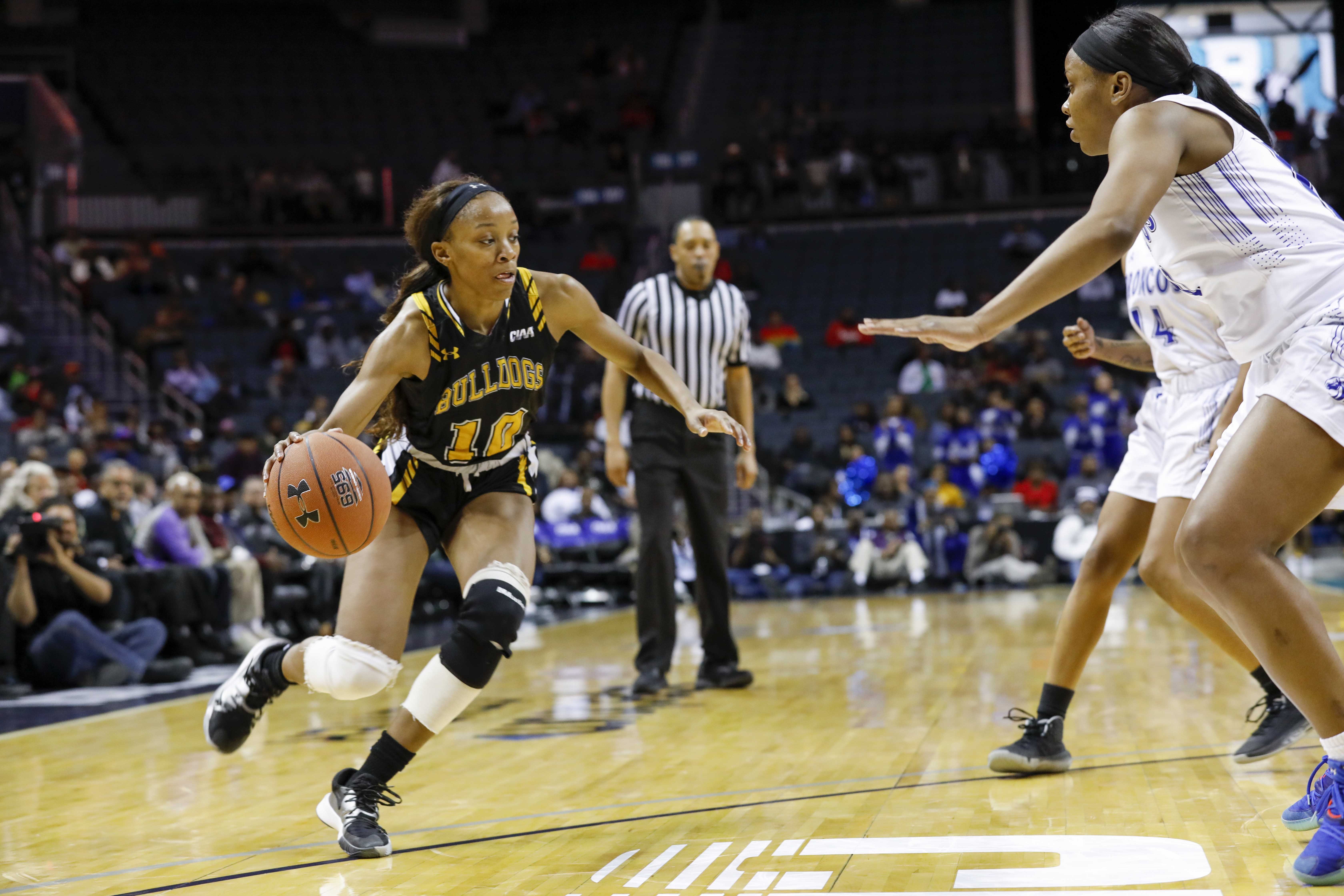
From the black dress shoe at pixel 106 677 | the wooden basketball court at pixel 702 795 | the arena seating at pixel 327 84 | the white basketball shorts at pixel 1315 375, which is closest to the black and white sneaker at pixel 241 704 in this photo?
the wooden basketball court at pixel 702 795

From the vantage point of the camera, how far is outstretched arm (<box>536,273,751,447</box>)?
350 cm

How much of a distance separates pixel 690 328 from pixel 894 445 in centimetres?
822

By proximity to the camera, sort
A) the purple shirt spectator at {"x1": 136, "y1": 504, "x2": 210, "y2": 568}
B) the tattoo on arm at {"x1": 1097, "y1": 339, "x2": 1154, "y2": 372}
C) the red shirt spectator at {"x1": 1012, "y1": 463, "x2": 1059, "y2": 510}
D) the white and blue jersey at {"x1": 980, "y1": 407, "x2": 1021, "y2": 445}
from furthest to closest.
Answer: the white and blue jersey at {"x1": 980, "y1": 407, "x2": 1021, "y2": 445} < the red shirt spectator at {"x1": 1012, "y1": 463, "x2": 1059, "y2": 510} < the purple shirt spectator at {"x1": 136, "y1": 504, "x2": 210, "y2": 568} < the tattoo on arm at {"x1": 1097, "y1": 339, "x2": 1154, "y2": 372}

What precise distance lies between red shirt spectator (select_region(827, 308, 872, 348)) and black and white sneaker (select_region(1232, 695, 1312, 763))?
1351cm

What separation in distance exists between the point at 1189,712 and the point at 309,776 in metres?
2.99

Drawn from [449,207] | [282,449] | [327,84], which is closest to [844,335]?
[327,84]

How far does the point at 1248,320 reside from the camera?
2.70 metres

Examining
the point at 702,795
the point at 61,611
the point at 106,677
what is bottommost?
the point at 106,677

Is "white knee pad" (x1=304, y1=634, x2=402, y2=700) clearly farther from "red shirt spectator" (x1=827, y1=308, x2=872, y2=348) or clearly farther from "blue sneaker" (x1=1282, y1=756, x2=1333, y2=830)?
"red shirt spectator" (x1=827, y1=308, x2=872, y2=348)

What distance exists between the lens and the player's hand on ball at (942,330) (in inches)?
92.8

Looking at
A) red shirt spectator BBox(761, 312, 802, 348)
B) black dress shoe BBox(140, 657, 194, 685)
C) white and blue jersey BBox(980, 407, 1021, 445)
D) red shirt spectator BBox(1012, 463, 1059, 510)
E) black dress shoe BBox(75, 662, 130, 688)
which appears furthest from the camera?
red shirt spectator BBox(761, 312, 802, 348)

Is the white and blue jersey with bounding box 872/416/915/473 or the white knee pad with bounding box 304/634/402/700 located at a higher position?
the white knee pad with bounding box 304/634/402/700

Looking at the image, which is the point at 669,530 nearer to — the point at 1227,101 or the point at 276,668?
the point at 276,668

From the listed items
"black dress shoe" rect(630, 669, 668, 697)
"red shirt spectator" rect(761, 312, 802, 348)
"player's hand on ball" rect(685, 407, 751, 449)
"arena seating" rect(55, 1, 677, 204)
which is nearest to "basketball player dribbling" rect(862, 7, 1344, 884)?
"player's hand on ball" rect(685, 407, 751, 449)
